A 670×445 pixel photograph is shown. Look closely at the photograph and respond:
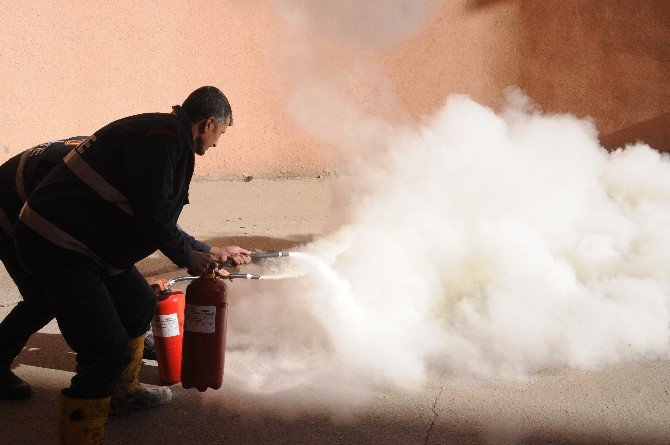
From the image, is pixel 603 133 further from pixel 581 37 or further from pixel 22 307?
pixel 22 307

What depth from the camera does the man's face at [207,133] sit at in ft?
7.89

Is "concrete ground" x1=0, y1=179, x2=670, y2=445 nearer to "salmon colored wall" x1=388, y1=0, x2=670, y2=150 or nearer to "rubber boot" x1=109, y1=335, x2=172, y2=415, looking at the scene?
"rubber boot" x1=109, y1=335, x2=172, y2=415

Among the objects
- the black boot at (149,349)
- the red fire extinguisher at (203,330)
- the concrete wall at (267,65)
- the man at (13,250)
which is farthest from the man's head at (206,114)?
the concrete wall at (267,65)

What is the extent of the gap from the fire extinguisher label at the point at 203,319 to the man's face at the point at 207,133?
0.76m

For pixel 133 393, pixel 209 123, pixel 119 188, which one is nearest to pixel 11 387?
pixel 133 393

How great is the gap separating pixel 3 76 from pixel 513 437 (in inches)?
333

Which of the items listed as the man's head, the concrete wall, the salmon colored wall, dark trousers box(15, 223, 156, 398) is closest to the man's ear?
the man's head

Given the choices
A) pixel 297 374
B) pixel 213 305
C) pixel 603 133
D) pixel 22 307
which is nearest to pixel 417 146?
pixel 297 374

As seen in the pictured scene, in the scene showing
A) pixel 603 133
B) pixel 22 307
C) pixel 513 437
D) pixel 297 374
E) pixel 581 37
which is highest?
pixel 581 37

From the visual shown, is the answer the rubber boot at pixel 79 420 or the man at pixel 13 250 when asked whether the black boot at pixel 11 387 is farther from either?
the rubber boot at pixel 79 420

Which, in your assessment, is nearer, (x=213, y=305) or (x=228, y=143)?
(x=213, y=305)

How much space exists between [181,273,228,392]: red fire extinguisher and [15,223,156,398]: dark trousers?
0.55 m

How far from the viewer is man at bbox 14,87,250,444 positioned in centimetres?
218

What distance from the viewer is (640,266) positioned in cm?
422
